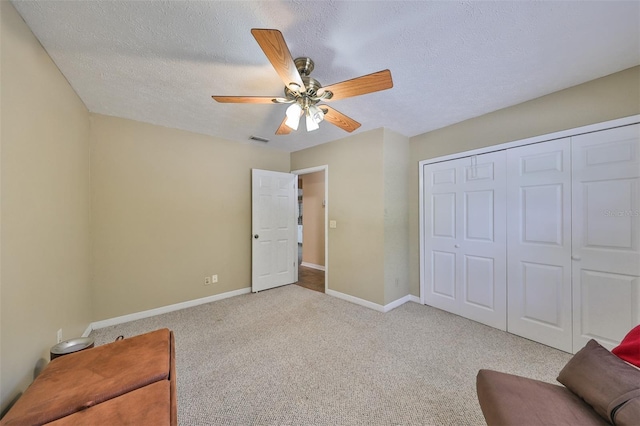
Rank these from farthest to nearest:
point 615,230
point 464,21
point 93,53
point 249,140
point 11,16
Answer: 1. point 249,140
2. point 615,230
3. point 93,53
4. point 464,21
5. point 11,16

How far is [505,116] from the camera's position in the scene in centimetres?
255

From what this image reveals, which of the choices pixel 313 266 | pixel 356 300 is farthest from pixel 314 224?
pixel 356 300

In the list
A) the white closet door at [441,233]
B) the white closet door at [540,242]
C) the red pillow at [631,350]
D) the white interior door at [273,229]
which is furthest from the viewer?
the white interior door at [273,229]

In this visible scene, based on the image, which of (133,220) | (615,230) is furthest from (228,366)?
A: (615,230)

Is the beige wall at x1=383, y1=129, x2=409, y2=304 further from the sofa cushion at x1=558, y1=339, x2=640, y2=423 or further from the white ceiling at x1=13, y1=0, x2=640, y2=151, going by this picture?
the sofa cushion at x1=558, y1=339, x2=640, y2=423

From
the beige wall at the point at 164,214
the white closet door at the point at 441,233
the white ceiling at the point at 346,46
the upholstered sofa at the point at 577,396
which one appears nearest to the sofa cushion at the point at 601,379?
the upholstered sofa at the point at 577,396

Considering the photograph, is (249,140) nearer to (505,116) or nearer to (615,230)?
(505,116)

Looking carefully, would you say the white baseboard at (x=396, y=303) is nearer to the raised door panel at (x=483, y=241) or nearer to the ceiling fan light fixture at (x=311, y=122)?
the raised door panel at (x=483, y=241)

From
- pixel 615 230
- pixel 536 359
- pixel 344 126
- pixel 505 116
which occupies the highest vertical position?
pixel 505 116

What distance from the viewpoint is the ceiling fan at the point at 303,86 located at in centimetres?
126

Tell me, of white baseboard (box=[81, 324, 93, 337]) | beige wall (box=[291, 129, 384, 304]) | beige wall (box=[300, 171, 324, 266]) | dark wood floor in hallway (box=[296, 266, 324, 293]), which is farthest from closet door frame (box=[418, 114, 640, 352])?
white baseboard (box=[81, 324, 93, 337])

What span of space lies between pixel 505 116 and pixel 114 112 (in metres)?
4.32

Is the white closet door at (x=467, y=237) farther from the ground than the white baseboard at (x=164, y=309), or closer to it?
farther from the ground

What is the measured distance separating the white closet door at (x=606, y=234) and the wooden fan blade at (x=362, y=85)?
2.04 meters
